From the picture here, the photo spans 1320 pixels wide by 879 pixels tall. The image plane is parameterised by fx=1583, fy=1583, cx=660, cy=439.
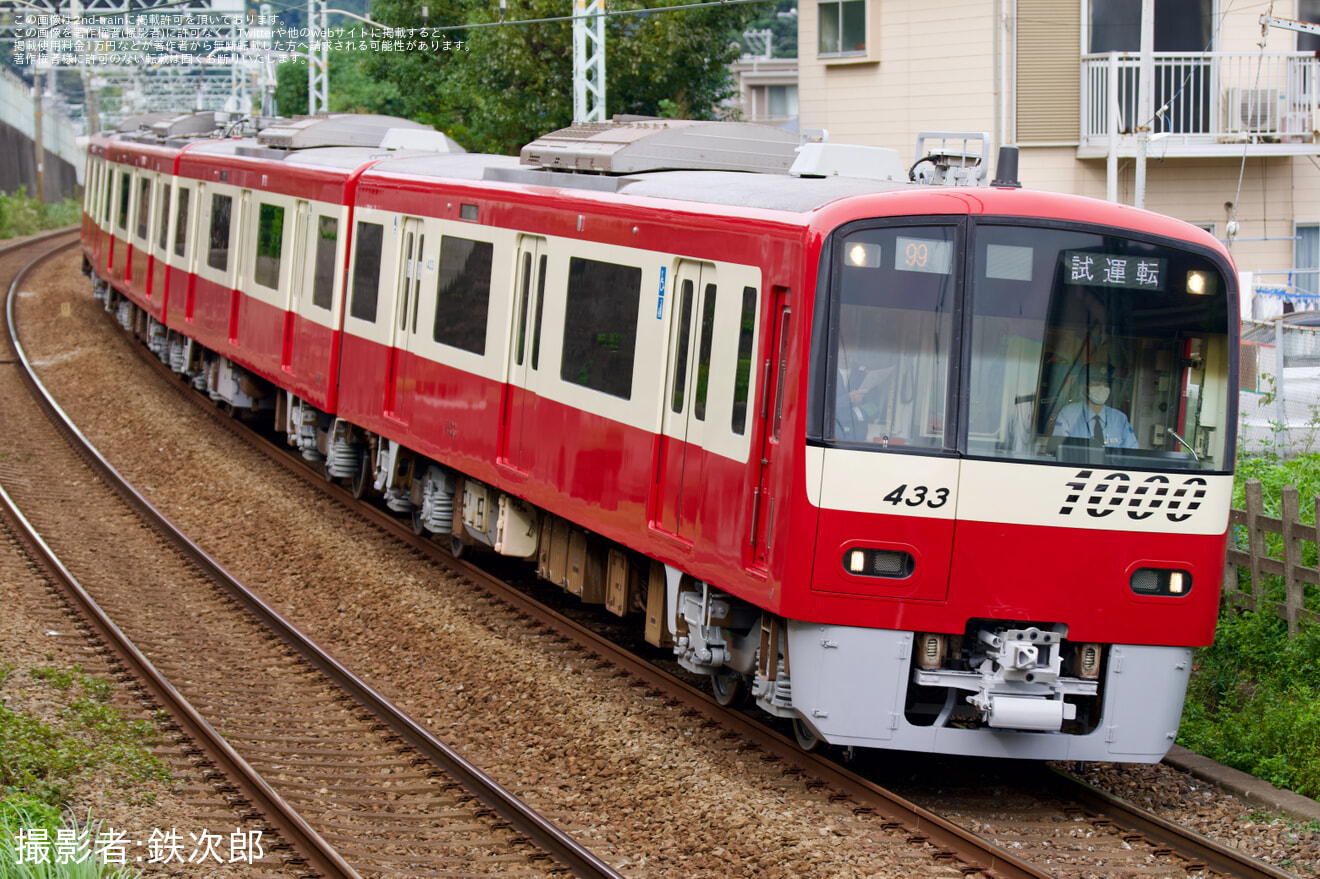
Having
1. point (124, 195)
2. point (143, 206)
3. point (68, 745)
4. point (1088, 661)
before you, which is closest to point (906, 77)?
point (143, 206)

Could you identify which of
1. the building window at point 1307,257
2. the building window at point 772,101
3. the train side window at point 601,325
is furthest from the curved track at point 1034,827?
the building window at point 772,101

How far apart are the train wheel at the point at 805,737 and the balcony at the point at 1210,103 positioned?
1151 centimetres

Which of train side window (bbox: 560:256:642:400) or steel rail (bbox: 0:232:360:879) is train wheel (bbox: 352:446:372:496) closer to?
steel rail (bbox: 0:232:360:879)

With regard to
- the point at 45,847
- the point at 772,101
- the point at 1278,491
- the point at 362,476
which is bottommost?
the point at 45,847

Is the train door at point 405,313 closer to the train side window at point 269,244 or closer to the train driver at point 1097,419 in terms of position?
the train side window at point 269,244

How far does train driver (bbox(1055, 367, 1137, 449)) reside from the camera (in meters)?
6.91

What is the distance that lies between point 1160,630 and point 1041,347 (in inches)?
54.7

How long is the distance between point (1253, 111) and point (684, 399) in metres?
12.6

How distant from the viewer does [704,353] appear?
311 inches

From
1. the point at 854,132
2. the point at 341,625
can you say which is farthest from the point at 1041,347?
the point at 854,132

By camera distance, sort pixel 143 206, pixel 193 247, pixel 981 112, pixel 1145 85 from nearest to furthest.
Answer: pixel 1145 85 → pixel 193 247 → pixel 981 112 → pixel 143 206

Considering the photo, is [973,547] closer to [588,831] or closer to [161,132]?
[588,831]

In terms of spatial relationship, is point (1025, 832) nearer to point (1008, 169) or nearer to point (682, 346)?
point (682, 346)

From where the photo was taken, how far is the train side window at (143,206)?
72.2ft
